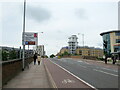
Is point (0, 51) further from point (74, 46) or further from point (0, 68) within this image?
point (74, 46)

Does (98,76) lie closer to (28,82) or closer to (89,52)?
(28,82)

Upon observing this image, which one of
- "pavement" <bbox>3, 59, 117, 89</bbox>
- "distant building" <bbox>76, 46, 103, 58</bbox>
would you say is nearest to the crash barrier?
"pavement" <bbox>3, 59, 117, 89</bbox>

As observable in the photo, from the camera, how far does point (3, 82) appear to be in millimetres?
8766

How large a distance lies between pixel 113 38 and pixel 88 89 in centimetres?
8276

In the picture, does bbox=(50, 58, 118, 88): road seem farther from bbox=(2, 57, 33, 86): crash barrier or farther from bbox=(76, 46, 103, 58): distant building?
bbox=(76, 46, 103, 58): distant building

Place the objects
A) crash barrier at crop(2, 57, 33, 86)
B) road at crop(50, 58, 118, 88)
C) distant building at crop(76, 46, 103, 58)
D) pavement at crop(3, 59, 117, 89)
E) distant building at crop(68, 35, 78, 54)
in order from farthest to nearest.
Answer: distant building at crop(68, 35, 78, 54) < distant building at crop(76, 46, 103, 58) < road at crop(50, 58, 118, 88) < pavement at crop(3, 59, 117, 89) < crash barrier at crop(2, 57, 33, 86)

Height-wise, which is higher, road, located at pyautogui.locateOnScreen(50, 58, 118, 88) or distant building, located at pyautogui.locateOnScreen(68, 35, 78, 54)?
distant building, located at pyautogui.locateOnScreen(68, 35, 78, 54)

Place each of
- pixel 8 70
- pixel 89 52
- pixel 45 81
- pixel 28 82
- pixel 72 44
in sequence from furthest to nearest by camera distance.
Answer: pixel 72 44, pixel 89 52, pixel 45 81, pixel 28 82, pixel 8 70

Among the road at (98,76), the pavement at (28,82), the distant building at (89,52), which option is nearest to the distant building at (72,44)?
the distant building at (89,52)

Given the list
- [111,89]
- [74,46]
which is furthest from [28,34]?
[74,46]

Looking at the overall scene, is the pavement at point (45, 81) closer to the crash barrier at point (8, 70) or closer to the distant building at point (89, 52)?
the crash barrier at point (8, 70)

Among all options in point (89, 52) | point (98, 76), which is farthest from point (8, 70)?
point (89, 52)

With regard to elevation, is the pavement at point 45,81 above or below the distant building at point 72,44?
below

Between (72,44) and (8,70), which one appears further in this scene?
(72,44)
